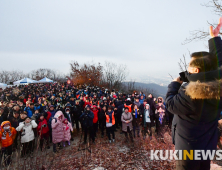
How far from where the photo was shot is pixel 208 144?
4.45 feet

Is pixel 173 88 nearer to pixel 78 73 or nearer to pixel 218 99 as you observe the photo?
pixel 218 99

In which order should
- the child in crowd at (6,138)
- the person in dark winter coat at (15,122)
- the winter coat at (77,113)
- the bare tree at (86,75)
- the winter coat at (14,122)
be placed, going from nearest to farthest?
the child in crowd at (6,138), the person in dark winter coat at (15,122), the winter coat at (14,122), the winter coat at (77,113), the bare tree at (86,75)

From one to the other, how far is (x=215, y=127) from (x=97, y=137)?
6904mm

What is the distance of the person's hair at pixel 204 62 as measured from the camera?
1.36 meters

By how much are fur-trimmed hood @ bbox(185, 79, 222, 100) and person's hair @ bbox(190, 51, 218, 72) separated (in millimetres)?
220

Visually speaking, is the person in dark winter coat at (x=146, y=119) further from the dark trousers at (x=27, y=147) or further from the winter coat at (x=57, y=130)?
the dark trousers at (x=27, y=147)

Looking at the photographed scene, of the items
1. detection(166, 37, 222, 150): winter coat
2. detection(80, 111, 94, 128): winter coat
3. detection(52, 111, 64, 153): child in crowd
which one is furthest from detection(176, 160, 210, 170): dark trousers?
detection(52, 111, 64, 153): child in crowd

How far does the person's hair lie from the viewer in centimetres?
136

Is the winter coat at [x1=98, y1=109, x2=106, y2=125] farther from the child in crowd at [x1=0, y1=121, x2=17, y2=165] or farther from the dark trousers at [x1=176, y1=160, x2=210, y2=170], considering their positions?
the dark trousers at [x1=176, y1=160, x2=210, y2=170]

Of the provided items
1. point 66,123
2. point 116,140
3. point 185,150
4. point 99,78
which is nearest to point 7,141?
point 66,123

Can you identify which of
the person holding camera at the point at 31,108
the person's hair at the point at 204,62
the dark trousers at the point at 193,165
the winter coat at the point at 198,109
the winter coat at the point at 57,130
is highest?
the person's hair at the point at 204,62

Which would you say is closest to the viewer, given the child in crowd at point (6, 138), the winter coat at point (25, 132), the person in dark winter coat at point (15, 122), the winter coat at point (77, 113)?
the child in crowd at point (6, 138)

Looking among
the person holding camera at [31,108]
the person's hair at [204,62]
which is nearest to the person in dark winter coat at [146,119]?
the person's hair at [204,62]

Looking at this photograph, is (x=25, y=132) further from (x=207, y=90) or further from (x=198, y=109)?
(x=207, y=90)
